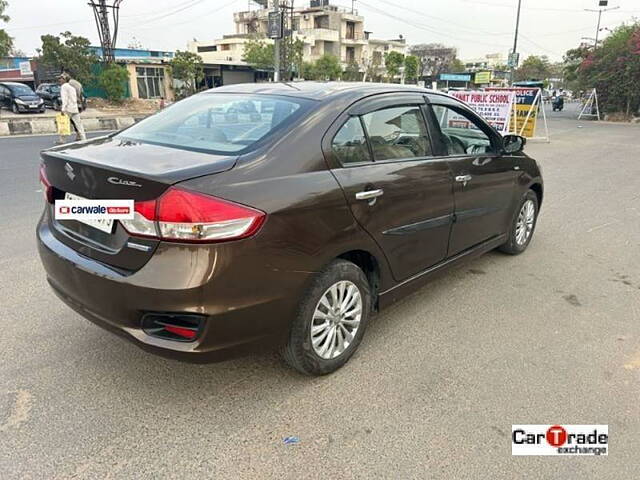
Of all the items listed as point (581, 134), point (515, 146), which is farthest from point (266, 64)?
point (515, 146)

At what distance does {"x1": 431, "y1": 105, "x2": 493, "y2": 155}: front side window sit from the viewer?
12.2ft

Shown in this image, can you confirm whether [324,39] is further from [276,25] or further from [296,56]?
[276,25]

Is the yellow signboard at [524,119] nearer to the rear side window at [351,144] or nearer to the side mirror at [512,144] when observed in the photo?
the side mirror at [512,144]

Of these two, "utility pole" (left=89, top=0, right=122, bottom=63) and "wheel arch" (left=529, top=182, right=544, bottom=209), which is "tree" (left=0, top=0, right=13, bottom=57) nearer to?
"utility pole" (left=89, top=0, right=122, bottom=63)

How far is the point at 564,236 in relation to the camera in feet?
18.9

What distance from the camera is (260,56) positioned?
158 ft

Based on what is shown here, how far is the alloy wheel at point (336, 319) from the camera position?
274 cm

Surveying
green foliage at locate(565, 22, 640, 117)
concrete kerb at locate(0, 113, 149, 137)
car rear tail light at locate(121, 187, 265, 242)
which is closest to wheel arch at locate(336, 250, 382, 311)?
car rear tail light at locate(121, 187, 265, 242)

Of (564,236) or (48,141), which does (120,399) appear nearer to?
(564,236)

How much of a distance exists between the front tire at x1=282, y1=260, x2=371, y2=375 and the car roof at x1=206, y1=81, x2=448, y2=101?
105 centimetres

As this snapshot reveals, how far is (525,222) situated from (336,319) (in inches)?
118

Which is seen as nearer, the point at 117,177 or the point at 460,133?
the point at 117,177

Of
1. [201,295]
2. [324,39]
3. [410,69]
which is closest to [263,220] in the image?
[201,295]

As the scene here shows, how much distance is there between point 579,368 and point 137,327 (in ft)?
8.50
